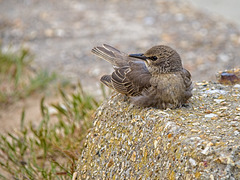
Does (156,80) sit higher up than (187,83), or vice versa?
(156,80)

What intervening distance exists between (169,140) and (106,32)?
5957mm

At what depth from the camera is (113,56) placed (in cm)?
414

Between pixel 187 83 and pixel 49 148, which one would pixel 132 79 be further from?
pixel 49 148

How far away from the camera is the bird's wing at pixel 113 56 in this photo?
4.03m

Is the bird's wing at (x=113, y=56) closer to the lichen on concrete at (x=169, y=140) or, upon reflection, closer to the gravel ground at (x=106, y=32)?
the lichen on concrete at (x=169, y=140)

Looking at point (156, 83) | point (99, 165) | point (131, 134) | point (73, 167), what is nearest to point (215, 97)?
point (156, 83)

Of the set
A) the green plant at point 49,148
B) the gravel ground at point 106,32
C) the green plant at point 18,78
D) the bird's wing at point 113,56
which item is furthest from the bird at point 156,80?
the gravel ground at point 106,32

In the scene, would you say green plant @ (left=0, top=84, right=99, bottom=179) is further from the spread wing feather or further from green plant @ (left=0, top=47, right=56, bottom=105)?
green plant @ (left=0, top=47, right=56, bottom=105)

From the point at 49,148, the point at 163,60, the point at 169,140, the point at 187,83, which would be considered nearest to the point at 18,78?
the point at 49,148

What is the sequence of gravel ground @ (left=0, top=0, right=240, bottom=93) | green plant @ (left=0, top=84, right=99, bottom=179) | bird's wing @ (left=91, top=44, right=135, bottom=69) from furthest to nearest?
gravel ground @ (left=0, top=0, right=240, bottom=93)
green plant @ (left=0, top=84, right=99, bottom=179)
bird's wing @ (left=91, top=44, right=135, bottom=69)

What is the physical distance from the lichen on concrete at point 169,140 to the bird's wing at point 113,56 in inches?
15.1

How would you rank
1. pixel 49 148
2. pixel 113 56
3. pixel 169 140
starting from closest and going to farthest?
1. pixel 169 140
2. pixel 113 56
3. pixel 49 148

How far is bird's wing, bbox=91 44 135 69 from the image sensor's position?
403cm

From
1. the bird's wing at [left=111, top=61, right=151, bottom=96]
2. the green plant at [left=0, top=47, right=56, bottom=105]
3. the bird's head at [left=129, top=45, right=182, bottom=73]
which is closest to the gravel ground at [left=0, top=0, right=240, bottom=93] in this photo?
the green plant at [left=0, top=47, right=56, bottom=105]
